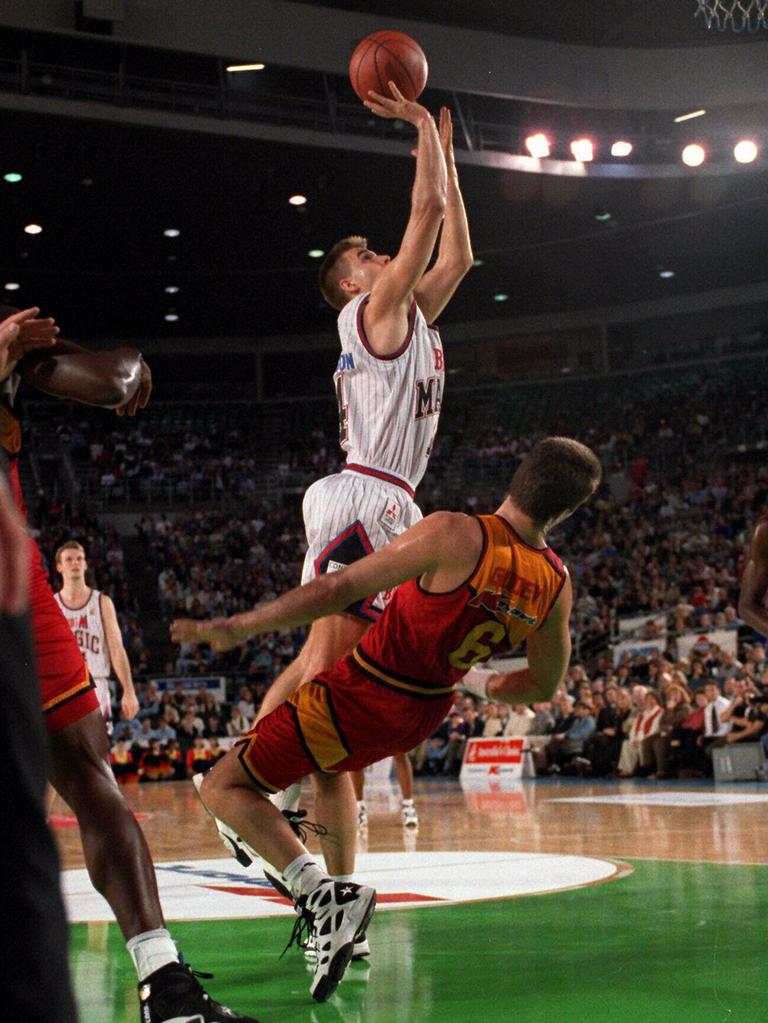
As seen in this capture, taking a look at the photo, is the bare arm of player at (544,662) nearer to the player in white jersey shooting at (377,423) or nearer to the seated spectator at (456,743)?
the player in white jersey shooting at (377,423)

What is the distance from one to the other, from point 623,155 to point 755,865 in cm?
1954

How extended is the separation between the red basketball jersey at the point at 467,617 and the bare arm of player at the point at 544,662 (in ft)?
0.19

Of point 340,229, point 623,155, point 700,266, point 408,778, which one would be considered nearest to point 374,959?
point 408,778

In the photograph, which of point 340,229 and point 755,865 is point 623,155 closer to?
point 340,229

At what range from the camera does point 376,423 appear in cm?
514

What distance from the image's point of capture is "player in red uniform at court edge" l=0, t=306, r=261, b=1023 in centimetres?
326

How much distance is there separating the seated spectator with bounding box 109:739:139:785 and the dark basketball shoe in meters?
17.7

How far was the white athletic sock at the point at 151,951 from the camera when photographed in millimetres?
3172

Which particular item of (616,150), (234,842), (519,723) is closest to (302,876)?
(234,842)

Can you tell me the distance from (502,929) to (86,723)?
2.35 metres

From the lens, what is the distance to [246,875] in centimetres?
732

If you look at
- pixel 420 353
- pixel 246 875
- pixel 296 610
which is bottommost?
pixel 246 875

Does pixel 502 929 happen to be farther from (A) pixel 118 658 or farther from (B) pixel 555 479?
(A) pixel 118 658

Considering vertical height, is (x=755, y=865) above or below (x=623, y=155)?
below
